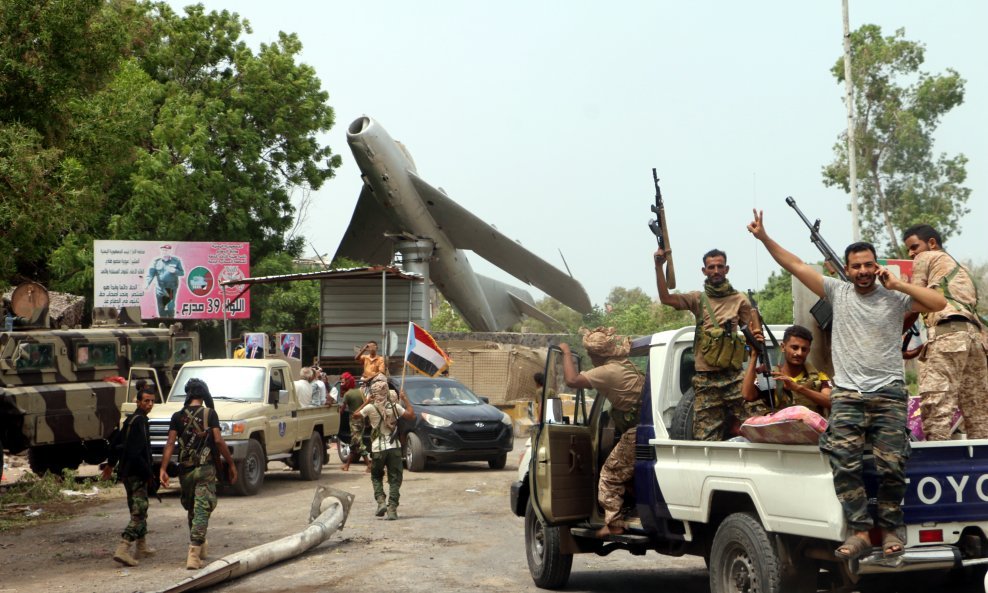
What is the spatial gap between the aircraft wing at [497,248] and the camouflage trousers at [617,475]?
82.8 ft

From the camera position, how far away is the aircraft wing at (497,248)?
111ft

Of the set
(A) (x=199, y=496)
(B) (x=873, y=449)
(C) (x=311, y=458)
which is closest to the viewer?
(B) (x=873, y=449)

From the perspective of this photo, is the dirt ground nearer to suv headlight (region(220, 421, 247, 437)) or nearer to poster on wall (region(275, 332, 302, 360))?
suv headlight (region(220, 421, 247, 437))

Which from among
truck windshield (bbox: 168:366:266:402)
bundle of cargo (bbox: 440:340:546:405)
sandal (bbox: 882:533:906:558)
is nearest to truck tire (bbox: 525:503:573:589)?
sandal (bbox: 882:533:906:558)

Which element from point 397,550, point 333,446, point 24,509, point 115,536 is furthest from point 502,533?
point 333,446

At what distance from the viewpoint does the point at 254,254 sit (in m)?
39.1

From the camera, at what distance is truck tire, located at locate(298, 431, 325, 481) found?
18.2 m

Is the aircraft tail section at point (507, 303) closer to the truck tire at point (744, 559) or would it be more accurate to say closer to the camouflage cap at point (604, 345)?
the camouflage cap at point (604, 345)

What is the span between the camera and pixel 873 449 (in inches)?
228

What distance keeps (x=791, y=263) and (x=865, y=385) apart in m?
0.72

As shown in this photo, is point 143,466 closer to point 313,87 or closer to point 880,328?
point 880,328

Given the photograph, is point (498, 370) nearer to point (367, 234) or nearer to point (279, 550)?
point (367, 234)

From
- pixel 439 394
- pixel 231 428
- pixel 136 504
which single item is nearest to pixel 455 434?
pixel 439 394

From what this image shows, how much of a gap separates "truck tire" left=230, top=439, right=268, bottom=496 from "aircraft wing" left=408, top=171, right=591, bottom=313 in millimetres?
17412
